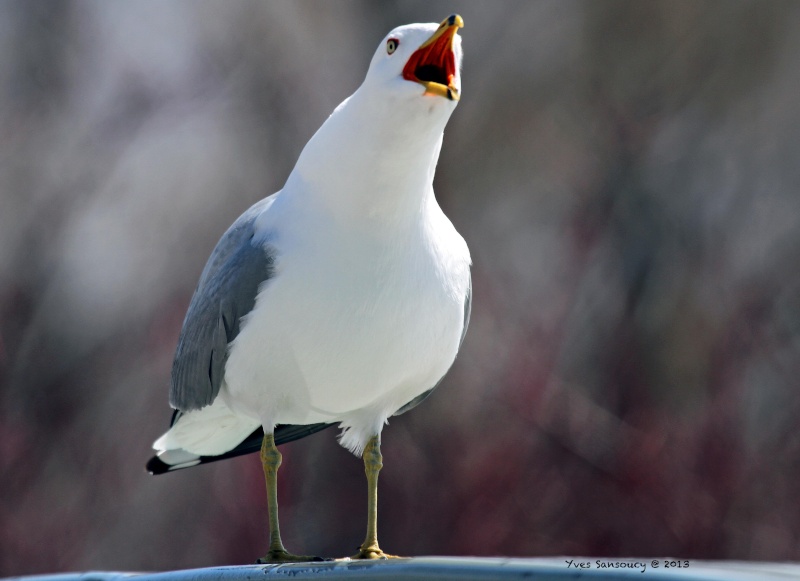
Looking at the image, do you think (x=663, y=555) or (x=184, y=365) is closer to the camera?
(x=184, y=365)

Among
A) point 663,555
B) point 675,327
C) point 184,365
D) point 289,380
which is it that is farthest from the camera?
point 675,327

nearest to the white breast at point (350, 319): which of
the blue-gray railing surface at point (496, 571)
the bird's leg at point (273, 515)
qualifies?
the bird's leg at point (273, 515)

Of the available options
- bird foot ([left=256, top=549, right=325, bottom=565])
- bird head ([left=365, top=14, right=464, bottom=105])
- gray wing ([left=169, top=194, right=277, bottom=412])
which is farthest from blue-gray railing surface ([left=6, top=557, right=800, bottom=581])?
bird head ([left=365, top=14, right=464, bottom=105])

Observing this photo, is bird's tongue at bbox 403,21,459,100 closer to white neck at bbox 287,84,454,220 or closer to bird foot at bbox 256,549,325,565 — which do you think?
→ white neck at bbox 287,84,454,220

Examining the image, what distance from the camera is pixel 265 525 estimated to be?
5617 millimetres

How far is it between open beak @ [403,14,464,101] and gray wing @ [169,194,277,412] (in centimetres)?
44

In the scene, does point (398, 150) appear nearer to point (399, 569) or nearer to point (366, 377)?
point (366, 377)

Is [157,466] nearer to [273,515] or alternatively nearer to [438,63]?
[273,515]

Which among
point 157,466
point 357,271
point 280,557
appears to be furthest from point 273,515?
point 157,466

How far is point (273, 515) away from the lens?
2.37 m

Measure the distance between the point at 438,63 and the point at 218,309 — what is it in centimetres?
67

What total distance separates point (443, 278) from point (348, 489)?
11.4 feet

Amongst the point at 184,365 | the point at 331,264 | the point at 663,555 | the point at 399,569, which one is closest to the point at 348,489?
the point at 663,555

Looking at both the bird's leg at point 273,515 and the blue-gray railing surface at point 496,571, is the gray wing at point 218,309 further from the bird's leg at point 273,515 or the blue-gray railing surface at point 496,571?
the blue-gray railing surface at point 496,571
